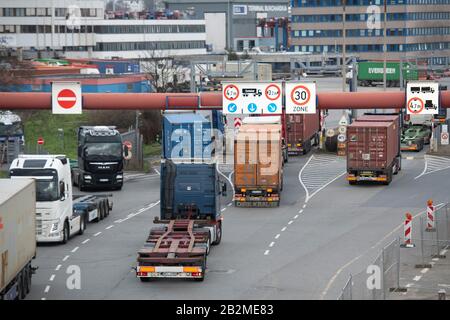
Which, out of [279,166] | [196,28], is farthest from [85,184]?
[196,28]

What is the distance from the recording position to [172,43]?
173500mm

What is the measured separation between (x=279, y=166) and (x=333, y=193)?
4.29 meters

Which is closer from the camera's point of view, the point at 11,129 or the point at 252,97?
the point at 252,97

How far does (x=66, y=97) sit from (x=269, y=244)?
8.64m

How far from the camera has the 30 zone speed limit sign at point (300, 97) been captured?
4256cm

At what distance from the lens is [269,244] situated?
44.3 metres

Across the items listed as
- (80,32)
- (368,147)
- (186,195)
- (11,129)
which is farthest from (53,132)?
→ (80,32)

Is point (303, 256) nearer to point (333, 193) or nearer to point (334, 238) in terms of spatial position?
point (334, 238)

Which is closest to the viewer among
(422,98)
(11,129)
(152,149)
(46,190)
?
(422,98)

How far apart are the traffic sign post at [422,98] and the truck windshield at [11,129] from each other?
38977 mm

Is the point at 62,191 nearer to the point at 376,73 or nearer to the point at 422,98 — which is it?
the point at 422,98

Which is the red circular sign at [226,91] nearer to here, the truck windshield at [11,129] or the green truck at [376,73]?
the truck windshield at [11,129]

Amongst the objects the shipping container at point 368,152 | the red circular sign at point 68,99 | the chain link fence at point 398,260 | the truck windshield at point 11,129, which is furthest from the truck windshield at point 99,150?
the red circular sign at point 68,99

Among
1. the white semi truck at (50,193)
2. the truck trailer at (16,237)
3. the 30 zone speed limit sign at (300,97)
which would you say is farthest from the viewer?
the white semi truck at (50,193)
